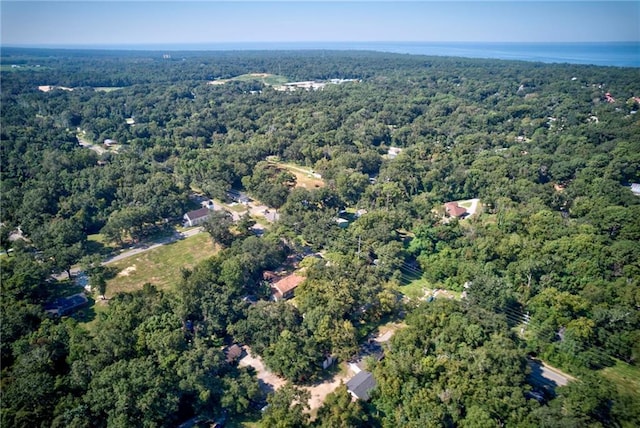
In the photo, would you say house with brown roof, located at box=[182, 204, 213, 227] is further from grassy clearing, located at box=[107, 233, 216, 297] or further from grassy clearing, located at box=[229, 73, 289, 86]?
grassy clearing, located at box=[229, 73, 289, 86]

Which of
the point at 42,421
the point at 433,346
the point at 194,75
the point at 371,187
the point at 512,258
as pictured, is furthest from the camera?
the point at 194,75

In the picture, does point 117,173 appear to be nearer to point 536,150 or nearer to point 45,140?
point 45,140

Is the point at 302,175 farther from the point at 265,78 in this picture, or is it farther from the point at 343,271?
Answer: the point at 265,78

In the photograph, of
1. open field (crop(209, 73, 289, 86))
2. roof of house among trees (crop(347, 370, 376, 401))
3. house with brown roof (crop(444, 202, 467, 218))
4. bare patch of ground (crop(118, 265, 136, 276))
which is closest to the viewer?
roof of house among trees (crop(347, 370, 376, 401))

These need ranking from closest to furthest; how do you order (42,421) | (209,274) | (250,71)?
(42,421) < (209,274) < (250,71)

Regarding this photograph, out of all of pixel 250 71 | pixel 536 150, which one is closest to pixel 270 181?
pixel 536 150

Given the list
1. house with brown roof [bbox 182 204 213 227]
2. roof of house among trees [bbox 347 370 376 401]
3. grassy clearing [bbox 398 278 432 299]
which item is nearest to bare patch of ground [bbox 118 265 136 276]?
house with brown roof [bbox 182 204 213 227]
